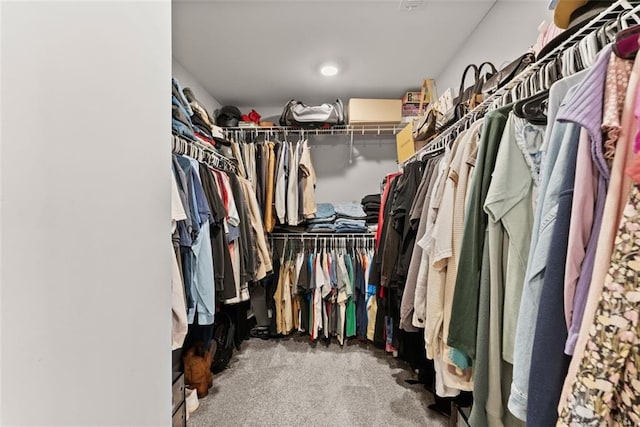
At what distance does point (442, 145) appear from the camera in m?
1.48

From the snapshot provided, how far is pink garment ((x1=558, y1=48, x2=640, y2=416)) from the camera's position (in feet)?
1.36

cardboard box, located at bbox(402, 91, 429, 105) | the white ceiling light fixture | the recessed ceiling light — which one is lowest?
cardboard box, located at bbox(402, 91, 429, 105)

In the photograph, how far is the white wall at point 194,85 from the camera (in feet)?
6.54

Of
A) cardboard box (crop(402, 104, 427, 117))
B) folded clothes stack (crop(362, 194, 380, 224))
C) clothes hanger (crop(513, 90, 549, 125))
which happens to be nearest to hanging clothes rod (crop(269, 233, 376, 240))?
folded clothes stack (crop(362, 194, 380, 224))

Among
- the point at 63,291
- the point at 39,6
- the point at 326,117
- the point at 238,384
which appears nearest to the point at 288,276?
the point at 238,384

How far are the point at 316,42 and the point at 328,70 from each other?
0.34 meters

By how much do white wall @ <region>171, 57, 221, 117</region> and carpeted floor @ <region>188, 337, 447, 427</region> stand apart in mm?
2138

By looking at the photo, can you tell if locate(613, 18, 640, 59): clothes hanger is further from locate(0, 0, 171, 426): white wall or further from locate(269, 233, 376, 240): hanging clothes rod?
locate(269, 233, 376, 240): hanging clothes rod

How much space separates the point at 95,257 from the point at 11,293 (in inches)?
4.6

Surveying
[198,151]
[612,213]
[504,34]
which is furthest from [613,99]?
[198,151]

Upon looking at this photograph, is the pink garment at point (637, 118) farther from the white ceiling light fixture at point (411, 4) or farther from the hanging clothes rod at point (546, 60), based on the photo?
the white ceiling light fixture at point (411, 4)

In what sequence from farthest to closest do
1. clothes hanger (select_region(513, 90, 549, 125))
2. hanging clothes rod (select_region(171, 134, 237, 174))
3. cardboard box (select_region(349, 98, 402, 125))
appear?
cardboard box (select_region(349, 98, 402, 125)), hanging clothes rod (select_region(171, 134, 237, 174)), clothes hanger (select_region(513, 90, 549, 125))

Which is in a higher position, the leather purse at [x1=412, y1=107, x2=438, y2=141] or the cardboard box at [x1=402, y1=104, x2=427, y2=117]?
the cardboard box at [x1=402, y1=104, x2=427, y2=117]

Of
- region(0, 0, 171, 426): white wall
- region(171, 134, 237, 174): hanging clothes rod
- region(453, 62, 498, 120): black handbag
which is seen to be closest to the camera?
region(0, 0, 171, 426): white wall
